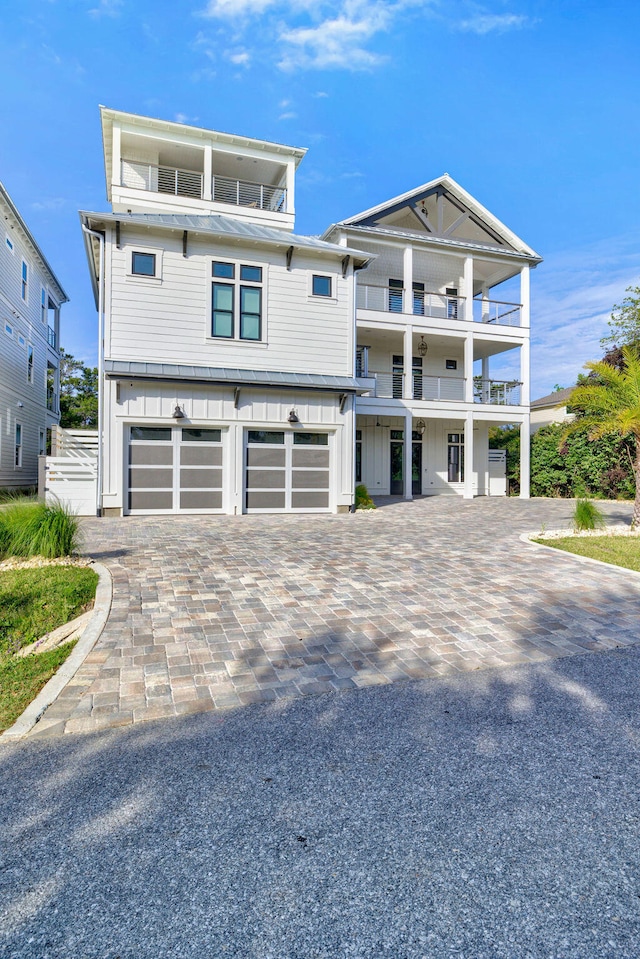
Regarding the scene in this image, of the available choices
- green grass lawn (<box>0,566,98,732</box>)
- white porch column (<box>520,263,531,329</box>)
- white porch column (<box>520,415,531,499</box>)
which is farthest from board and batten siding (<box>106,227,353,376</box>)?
white porch column (<box>520,263,531,329</box>)

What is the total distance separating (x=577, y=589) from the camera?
240 inches

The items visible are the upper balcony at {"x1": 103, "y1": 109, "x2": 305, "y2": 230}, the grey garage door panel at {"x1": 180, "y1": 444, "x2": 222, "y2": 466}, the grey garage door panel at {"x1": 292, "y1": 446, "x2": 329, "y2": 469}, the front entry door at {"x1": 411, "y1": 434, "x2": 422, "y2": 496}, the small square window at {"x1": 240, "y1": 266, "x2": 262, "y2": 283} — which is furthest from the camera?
the front entry door at {"x1": 411, "y1": 434, "x2": 422, "y2": 496}

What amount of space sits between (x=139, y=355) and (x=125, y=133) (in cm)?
863

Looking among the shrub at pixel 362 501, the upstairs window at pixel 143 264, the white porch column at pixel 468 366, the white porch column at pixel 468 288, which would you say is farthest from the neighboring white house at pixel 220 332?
the white porch column at pixel 468 288

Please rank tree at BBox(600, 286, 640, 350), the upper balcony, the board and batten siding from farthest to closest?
tree at BBox(600, 286, 640, 350) → the upper balcony → the board and batten siding

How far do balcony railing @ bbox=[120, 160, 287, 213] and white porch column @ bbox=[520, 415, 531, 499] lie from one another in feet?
43.8

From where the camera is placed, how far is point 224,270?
1345cm

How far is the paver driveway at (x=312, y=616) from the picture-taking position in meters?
3.56

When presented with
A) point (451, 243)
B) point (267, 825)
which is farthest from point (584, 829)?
point (451, 243)

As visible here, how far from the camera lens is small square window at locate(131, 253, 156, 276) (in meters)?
12.7

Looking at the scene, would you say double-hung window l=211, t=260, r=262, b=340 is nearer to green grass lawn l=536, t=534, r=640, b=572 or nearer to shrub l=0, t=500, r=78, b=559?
shrub l=0, t=500, r=78, b=559

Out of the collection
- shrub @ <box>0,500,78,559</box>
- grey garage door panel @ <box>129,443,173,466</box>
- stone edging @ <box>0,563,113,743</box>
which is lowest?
stone edging @ <box>0,563,113,743</box>

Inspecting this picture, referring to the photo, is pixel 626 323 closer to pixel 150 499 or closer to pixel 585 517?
pixel 585 517

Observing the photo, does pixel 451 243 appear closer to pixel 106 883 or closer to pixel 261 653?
pixel 261 653
